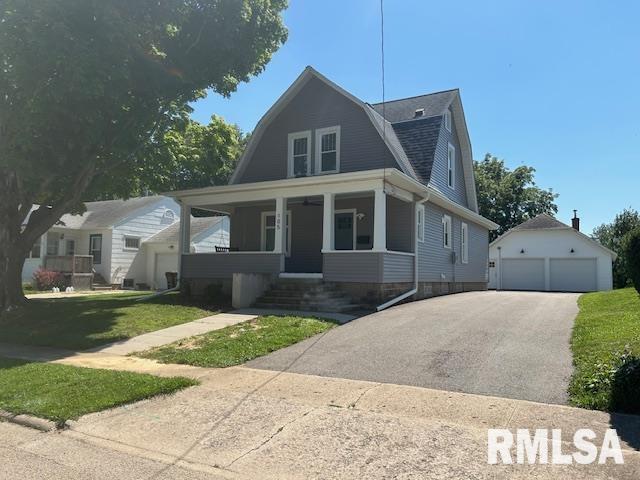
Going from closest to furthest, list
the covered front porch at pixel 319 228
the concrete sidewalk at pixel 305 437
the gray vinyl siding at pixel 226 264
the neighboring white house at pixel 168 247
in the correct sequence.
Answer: the concrete sidewalk at pixel 305 437
the covered front porch at pixel 319 228
the gray vinyl siding at pixel 226 264
the neighboring white house at pixel 168 247

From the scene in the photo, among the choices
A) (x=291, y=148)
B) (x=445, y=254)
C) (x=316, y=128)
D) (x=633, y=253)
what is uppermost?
(x=316, y=128)

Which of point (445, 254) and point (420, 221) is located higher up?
point (420, 221)

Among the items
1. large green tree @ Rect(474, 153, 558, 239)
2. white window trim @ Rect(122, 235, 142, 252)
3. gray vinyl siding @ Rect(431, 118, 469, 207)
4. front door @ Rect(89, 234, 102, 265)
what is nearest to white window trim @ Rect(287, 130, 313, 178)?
gray vinyl siding @ Rect(431, 118, 469, 207)

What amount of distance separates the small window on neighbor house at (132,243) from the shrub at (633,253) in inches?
1074

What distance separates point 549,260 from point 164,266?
78.8 feet

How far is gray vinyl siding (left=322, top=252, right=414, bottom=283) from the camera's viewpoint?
14695 millimetres

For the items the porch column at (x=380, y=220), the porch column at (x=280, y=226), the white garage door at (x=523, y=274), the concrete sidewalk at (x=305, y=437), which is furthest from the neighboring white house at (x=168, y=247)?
the concrete sidewalk at (x=305, y=437)

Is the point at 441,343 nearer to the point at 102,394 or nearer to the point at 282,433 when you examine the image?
the point at 282,433

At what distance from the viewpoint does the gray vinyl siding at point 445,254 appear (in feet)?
59.8

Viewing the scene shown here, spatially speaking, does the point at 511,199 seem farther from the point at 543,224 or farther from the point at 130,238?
the point at 130,238

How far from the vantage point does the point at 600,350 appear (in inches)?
296

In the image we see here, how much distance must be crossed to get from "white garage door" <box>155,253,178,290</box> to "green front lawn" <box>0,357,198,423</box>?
2169 centimetres

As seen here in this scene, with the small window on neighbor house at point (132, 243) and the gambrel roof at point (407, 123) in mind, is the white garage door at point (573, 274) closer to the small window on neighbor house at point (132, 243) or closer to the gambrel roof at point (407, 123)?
the gambrel roof at point (407, 123)

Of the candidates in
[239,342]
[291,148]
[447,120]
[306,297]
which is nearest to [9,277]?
[306,297]
